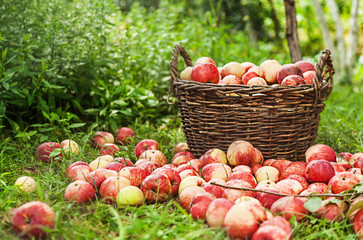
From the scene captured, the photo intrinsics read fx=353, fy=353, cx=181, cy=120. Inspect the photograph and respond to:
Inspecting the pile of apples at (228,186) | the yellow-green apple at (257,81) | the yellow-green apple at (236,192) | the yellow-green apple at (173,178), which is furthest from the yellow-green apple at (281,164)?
the yellow-green apple at (173,178)

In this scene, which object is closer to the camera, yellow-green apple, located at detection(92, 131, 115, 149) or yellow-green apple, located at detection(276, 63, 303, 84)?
yellow-green apple, located at detection(276, 63, 303, 84)

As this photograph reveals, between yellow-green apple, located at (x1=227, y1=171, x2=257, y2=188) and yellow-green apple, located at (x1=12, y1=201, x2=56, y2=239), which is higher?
yellow-green apple, located at (x1=12, y1=201, x2=56, y2=239)

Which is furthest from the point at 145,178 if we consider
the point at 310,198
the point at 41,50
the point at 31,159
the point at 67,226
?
the point at 41,50

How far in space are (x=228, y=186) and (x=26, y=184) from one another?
111 centimetres

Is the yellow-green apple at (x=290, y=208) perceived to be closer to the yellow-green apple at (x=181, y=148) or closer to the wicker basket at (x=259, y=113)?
the wicker basket at (x=259, y=113)

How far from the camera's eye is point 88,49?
133 inches

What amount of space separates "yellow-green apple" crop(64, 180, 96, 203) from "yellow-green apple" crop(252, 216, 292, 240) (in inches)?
34.5

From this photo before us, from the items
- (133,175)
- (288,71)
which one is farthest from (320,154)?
(133,175)

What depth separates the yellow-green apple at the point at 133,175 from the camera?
1.99 meters

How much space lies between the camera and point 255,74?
2547 mm

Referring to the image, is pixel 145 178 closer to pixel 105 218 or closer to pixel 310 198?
pixel 105 218

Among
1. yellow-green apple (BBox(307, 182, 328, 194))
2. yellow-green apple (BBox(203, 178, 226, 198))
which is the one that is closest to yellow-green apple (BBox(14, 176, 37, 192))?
yellow-green apple (BBox(203, 178, 226, 198))

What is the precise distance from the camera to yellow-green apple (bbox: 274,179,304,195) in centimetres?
188

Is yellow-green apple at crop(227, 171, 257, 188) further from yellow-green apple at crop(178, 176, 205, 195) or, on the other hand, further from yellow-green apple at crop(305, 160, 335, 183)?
yellow-green apple at crop(305, 160, 335, 183)
